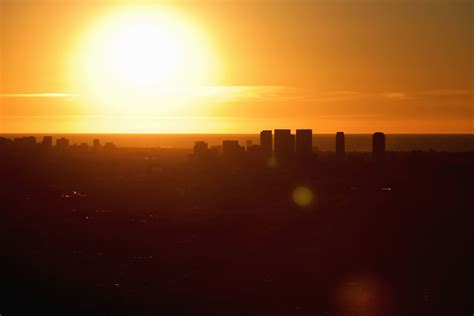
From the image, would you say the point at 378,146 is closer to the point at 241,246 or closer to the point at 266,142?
the point at 266,142

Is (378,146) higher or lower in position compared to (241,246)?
higher

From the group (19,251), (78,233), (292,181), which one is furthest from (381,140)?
(19,251)

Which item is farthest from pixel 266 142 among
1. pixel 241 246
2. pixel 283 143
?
pixel 241 246

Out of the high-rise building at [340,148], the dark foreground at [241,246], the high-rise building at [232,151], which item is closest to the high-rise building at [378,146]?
the high-rise building at [340,148]

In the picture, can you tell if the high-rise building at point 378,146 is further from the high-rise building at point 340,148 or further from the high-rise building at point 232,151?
the high-rise building at point 232,151

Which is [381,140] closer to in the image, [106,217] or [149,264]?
[106,217]

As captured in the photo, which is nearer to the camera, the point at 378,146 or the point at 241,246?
the point at 241,246

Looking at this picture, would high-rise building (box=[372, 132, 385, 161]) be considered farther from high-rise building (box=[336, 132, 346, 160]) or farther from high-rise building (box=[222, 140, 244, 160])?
high-rise building (box=[222, 140, 244, 160])

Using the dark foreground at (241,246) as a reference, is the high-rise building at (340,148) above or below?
above
